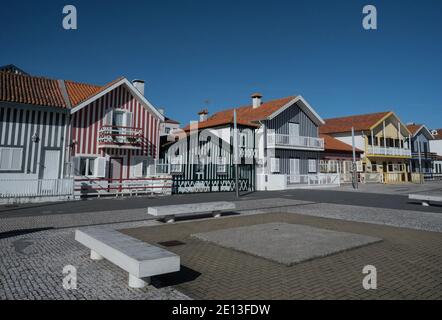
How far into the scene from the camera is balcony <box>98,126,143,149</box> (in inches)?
707

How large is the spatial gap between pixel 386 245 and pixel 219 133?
20795 mm

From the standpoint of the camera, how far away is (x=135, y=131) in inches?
762

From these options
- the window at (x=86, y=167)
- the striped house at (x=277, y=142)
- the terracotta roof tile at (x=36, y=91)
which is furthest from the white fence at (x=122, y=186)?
the terracotta roof tile at (x=36, y=91)

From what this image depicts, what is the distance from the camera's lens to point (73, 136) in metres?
17.3

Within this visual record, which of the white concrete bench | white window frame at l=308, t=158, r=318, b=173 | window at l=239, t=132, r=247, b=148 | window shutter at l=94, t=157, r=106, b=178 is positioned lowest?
the white concrete bench

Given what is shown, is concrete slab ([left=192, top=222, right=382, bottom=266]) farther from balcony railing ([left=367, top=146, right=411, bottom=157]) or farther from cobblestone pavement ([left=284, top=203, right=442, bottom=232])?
balcony railing ([left=367, top=146, right=411, bottom=157])

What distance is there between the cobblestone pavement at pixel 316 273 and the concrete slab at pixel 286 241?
0.18 meters

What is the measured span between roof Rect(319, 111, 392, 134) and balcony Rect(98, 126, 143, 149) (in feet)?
94.2

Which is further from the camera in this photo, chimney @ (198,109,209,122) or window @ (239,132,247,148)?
chimney @ (198,109,209,122)

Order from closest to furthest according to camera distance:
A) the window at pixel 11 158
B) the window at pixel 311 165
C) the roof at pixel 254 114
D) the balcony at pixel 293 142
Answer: the window at pixel 11 158, the roof at pixel 254 114, the balcony at pixel 293 142, the window at pixel 311 165

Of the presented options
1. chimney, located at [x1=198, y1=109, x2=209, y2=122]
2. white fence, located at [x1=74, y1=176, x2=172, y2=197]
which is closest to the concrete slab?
white fence, located at [x1=74, y1=176, x2=172, y2=197]

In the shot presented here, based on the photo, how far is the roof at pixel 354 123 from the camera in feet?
122

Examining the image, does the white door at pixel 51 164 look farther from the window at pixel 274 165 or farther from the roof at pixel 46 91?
the window at pixel 274 165
